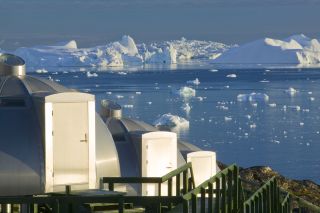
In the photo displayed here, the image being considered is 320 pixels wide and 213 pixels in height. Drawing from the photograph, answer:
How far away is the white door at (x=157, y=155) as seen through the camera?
21.7 meters

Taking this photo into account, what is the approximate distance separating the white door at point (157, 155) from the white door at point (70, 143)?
4.84 m

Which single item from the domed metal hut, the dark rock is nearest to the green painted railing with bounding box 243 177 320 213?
the domed metal hut

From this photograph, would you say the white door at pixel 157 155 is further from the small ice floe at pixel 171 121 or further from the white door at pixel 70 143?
the small ice floe at pixel 171 121

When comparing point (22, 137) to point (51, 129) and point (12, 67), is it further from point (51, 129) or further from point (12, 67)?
point (12, 67)

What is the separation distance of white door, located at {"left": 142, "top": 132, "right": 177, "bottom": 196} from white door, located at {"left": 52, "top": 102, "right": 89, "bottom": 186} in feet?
Result: 15.9

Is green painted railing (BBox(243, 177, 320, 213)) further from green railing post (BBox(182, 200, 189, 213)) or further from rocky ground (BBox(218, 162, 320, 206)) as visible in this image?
rocky ground (BBox(218, 162, 320, 206))

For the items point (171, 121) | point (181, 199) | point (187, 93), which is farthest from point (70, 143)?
point (187, 93)

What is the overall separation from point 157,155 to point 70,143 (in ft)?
18.0

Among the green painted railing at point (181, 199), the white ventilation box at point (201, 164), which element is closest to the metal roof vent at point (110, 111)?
the white ventilation box at point (201, 164)

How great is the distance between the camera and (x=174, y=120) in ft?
232

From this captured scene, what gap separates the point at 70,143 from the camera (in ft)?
54.7

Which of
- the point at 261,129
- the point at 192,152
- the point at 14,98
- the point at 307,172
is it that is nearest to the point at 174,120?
the point at 261,129

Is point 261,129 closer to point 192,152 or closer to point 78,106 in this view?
point 192,152

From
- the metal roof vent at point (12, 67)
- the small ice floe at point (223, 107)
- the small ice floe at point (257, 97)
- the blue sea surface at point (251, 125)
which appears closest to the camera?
the metal roof vent at point (12, 67)
